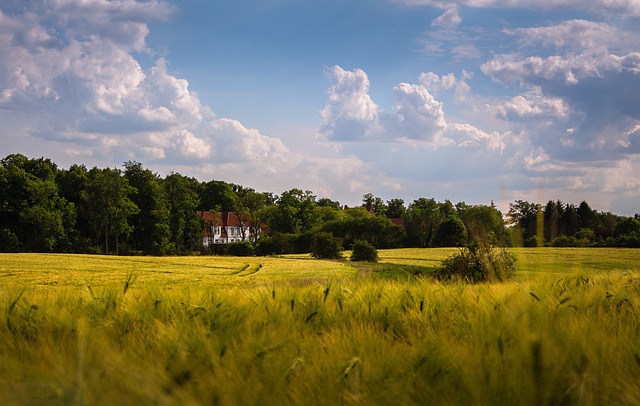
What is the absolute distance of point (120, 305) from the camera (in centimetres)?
352

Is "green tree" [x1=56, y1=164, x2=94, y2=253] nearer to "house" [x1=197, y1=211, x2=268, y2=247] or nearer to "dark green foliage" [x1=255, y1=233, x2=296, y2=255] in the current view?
"dark green foliage" [x1=255, y1=233, x2=296, y2=255]

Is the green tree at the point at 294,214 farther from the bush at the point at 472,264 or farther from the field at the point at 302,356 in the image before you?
the field at the point at 302,356

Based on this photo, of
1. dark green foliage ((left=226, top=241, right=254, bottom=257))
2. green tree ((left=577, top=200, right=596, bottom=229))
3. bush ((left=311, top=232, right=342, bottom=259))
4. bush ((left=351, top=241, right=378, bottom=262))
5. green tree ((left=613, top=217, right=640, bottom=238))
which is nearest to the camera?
bush ((left=351, top=241, right=378, bottom=262))

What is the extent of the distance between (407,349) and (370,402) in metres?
0.71

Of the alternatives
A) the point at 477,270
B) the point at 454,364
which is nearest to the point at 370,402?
the point at 454,364

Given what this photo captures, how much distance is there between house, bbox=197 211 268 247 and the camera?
81188 millimetres

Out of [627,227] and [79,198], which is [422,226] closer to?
[627,227]

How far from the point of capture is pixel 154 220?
205 ft

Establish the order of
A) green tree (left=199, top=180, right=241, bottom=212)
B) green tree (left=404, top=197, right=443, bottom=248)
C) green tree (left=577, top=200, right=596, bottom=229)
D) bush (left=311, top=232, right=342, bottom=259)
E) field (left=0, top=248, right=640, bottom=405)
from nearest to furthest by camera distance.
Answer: field (left=0, top=248, right=640, bottom=405), bush (left=311, top=232, right=342, bottom=259), green tree (left=404, top=197, right=443, bottom=248), green tree (left=577, top=200, right=596, bottom=229), green tree (left=199, top=180, right=241, bottom=212)

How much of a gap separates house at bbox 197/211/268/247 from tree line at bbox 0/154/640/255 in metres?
2.74

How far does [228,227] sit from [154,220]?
3205 centimetres

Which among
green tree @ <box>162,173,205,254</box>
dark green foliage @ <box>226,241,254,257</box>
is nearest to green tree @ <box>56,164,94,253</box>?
green tree @ <box>162,173,205,254</box>

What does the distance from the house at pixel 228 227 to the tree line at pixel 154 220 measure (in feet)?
9.00

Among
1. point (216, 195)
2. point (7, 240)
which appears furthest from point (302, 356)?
point (216, 195)
